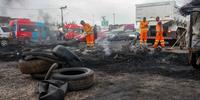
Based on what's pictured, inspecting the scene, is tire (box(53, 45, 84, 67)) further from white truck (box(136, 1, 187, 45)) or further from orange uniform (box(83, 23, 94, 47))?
white truck (box(136, 1, 187, 45))

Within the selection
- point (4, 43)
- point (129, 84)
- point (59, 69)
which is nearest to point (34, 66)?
point (59, 69)

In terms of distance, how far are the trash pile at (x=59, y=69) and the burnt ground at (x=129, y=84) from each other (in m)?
0.21

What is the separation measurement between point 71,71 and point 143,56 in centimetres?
474

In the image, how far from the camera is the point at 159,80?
5984mm

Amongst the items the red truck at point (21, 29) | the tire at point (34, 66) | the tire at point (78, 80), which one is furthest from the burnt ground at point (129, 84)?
the red truck at point (21, 29)

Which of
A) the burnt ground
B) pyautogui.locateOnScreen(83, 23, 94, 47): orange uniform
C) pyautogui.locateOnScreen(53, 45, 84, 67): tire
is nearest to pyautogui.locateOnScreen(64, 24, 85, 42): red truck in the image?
pyautogui.locateOnScreen(83, 23, 94, 47): orange uniform

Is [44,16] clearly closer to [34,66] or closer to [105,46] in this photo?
[105,46]

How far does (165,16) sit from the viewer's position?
16.4 m

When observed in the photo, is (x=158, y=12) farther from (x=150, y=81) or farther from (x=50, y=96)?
(x=50, y=96)

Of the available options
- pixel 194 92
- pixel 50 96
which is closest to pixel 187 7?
pixel 194 92

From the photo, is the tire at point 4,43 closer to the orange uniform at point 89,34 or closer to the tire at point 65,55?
the orange uniform at point 89,34

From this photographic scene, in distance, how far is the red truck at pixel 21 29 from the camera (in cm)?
2059

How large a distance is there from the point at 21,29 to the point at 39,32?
271 cm

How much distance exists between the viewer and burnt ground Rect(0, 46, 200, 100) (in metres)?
4.69
